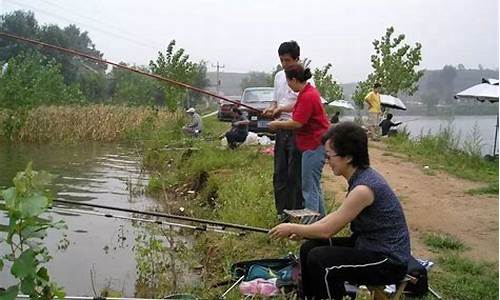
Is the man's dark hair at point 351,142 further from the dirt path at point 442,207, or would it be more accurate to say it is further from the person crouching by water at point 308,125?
the dirt path at point 442,207

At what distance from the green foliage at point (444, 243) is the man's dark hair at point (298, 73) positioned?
1922mm

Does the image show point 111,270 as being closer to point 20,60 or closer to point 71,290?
point 71,290

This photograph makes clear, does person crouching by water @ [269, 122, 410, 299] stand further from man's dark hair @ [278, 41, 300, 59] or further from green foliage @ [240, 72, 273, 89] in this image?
green foliage @ [240, 72, 273, 89]

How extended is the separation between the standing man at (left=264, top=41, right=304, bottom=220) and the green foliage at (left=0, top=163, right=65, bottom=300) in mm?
3031

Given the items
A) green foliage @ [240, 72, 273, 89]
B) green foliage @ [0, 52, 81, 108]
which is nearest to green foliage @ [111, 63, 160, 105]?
green foliage @ [0, 52, 81, 108]

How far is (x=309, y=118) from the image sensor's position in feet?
16.5

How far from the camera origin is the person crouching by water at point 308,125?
16.4 ft

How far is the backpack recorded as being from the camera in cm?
341

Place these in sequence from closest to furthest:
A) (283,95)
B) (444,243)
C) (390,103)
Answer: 1. (444,243)
2. (283,95)
3. (390,103)

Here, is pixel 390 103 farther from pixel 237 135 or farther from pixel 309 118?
pixel 309 118

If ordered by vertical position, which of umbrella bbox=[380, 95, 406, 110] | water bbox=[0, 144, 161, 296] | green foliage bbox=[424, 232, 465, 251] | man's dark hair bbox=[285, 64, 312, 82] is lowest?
water bbox=[0, 144, 161, 296]

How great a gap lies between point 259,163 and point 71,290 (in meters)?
5.05

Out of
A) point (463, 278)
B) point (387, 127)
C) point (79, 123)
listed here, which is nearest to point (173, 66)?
point (79, 123)

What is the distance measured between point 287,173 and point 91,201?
4.43 metres
